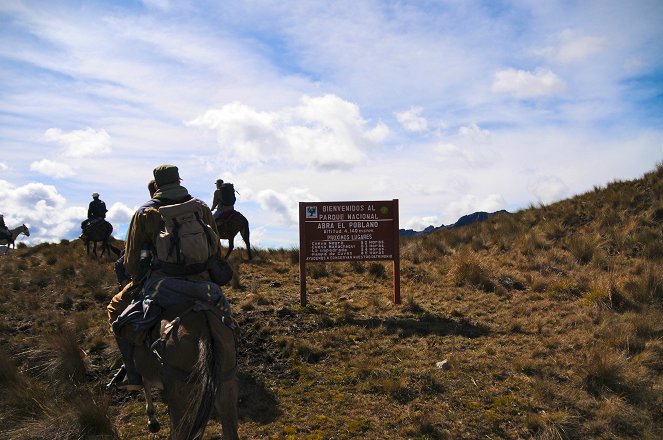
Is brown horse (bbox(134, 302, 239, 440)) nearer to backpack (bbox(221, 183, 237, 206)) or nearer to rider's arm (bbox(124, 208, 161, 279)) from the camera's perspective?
rider's arm (bbox(124, 208, 161, 279))

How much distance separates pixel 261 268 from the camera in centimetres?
1551

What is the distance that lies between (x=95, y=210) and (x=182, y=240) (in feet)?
47.3

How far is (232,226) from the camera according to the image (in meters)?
16.7

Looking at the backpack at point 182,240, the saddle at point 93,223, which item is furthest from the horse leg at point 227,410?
the saddle at point 93,223

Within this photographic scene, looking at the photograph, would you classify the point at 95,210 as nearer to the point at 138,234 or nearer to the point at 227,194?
the point at 227,194

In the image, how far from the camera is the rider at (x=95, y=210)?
58.4 ft

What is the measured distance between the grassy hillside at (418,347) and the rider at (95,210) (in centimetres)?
299

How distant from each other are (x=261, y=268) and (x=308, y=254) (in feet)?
14.1

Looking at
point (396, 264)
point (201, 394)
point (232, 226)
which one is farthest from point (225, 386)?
point (232, 226)

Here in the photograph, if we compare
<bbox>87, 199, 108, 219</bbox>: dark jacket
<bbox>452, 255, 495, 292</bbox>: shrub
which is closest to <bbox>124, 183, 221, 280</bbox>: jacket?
<bbox>452, 255, 495, 292</bbox>: shrub

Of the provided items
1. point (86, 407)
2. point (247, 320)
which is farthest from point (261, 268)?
point (86, 407)

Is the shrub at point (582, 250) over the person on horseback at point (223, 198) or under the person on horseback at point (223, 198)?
under

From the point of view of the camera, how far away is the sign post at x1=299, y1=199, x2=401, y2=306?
1153 centimetres

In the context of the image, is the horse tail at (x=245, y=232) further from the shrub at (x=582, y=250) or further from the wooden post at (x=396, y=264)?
the shrub at (x=582, y=250)
